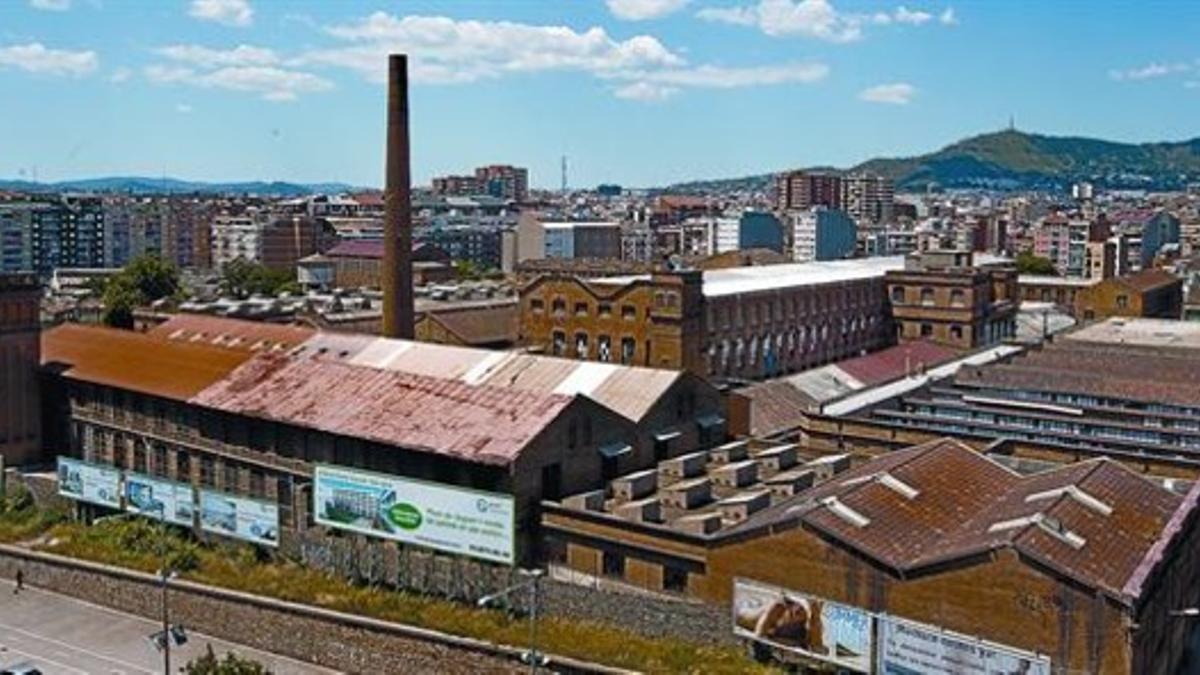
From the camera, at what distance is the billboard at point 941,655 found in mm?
30953

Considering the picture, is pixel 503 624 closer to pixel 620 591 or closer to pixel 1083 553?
pixel 620 591

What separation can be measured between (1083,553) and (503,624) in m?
16.8

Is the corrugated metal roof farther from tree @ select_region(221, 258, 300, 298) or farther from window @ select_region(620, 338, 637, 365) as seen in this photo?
tree @ select_region(221, 258, 300, 298)

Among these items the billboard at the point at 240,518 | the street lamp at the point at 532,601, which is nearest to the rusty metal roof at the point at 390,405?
the billboard at the point at 240,518

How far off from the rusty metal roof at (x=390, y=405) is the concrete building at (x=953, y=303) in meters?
48.8

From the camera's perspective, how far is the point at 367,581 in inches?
1746

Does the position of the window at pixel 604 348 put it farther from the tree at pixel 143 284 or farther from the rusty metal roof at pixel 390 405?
the tree at pixel 143 284

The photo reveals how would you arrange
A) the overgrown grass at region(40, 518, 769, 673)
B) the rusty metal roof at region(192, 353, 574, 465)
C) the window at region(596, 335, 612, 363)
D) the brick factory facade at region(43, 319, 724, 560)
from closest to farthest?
the overgrown grass at region(40, 518, 769, 673), the rusty metal roof at region(192, 353, 574, 465), the brick factory facade at region(43, 319, 724, 560), the window at region(596, 335, 612, 363)

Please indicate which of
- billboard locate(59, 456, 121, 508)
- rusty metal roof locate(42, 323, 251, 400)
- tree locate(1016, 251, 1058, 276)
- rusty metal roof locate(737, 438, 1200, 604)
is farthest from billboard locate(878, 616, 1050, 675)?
tree locate(1016, 251, 1058, 276)

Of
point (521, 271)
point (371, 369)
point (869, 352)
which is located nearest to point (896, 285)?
point (869, 352)

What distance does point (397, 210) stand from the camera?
71062mm

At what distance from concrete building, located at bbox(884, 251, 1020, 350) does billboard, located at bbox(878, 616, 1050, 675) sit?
57.8 m

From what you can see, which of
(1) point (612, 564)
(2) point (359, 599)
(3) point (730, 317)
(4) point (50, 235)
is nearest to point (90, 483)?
(2) point (359, 599)

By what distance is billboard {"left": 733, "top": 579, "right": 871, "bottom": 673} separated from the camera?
33.6m
